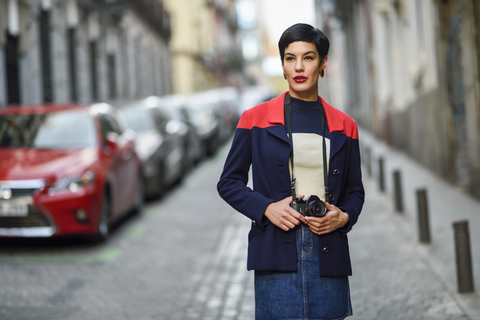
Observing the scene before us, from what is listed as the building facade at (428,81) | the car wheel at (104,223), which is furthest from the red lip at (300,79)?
the building facade at (428,81)

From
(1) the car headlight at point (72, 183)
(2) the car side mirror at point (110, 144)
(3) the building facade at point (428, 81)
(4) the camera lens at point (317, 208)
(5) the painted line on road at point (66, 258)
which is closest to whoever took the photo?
(4) the camera lens at point (317, 208)

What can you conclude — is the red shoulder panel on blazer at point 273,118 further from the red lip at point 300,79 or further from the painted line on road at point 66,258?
the painted line on road at point 66,258

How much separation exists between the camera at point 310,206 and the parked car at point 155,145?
903cm

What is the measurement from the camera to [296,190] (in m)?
2.86

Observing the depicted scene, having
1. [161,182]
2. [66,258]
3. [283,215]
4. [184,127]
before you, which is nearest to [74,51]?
[184,127]

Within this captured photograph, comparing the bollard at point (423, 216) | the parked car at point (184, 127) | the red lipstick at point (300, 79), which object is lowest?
the bollard at point (423, 216)

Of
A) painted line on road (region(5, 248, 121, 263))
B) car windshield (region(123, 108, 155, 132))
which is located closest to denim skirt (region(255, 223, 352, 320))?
painted line on road (region(5, 248, 121, 263))

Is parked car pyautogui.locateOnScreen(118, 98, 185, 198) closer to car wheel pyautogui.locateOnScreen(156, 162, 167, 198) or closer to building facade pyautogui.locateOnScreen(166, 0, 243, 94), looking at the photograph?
car wheel pyautogui.locateOnScreen(156, 162, 167, 198)

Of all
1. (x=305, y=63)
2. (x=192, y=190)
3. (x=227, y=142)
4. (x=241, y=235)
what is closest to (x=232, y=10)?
(x=227, y=142)

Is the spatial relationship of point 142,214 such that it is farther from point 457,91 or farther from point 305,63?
point 305,63

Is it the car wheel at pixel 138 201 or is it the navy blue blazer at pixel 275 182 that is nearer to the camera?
the navy blue blazer at pixel 275 182

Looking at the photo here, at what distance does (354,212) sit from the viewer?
2938 millimetres

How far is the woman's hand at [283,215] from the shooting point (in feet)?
9.15

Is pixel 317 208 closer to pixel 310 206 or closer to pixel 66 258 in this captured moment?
pixel 310 206
